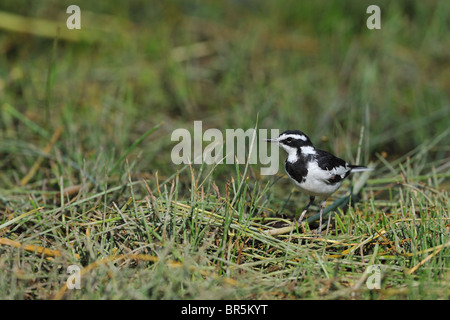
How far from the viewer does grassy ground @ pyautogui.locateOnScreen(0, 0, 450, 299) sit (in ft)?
8.13

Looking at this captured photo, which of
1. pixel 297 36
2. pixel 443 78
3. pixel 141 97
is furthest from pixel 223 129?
pixel 443 78

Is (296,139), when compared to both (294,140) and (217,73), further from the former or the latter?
(217,73)

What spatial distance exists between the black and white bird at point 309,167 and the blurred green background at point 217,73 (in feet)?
3.11

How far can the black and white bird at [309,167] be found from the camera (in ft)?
9.33

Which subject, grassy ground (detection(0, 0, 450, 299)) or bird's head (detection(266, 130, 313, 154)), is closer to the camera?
grassy ground (detection(0, 0, 450, 299))

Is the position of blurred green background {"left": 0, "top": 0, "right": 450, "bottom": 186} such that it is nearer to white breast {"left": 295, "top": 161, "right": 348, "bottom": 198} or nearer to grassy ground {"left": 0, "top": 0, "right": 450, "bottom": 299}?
grassy ground {"left": 0, "top": 0, "right": 450, "bottom": 299}

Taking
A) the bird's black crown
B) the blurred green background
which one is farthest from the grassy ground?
the bird's black crown

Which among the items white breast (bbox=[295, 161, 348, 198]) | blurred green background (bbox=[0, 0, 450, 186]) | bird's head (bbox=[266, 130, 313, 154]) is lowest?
white breast (bbox=[295, 161, 348, 198])

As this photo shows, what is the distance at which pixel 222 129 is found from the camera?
454cm

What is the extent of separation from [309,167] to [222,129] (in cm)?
177

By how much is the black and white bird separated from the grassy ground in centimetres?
18

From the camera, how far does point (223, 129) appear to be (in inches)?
176

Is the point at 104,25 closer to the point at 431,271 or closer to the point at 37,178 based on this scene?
the point at 37,178

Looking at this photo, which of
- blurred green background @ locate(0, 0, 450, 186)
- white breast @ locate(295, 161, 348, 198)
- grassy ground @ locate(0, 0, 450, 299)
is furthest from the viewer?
blurred green background @ locate(0, 0, 450, 186)
